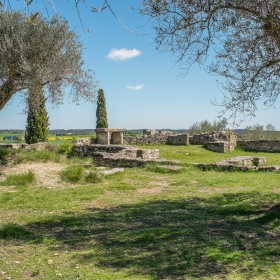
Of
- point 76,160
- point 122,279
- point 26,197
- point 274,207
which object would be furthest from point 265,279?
point 76,160

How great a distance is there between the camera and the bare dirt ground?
11.2m

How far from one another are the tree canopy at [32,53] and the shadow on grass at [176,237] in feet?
20.8

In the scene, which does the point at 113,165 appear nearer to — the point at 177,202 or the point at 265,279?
the point at 177,202

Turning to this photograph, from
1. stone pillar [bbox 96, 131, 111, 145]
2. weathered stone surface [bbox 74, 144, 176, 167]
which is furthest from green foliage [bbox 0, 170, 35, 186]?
stone pillar [bbox 96, 131, 111, 145]

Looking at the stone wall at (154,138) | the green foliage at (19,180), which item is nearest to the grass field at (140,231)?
the green foliage at (19,180)

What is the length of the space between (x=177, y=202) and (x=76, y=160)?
30.3ft

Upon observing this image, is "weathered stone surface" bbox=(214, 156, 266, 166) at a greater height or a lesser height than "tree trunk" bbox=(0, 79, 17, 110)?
lesser

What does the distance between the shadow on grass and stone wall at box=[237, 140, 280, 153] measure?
15906 millimetres

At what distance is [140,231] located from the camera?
5.96m

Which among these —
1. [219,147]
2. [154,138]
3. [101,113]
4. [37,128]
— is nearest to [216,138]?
[219,147]

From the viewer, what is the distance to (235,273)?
4.25 meters

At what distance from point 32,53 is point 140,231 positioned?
328 inches

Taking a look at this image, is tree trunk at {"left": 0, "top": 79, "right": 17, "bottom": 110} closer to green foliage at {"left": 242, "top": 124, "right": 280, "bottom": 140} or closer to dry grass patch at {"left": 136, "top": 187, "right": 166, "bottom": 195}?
dry grass patch at {"left": 136, "top": 187, "right": 166, "bottom": 195}

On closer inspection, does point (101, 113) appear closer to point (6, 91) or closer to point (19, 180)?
point (6, 91)
